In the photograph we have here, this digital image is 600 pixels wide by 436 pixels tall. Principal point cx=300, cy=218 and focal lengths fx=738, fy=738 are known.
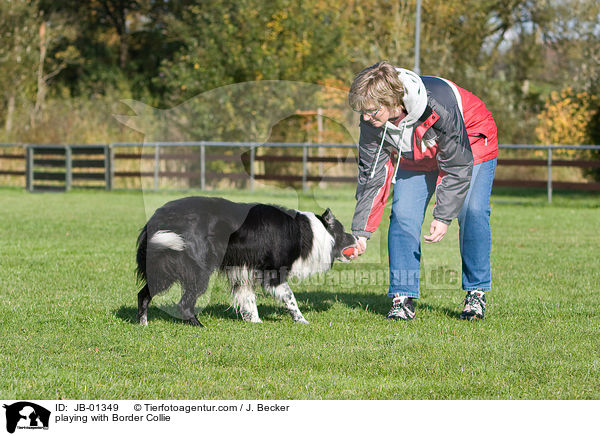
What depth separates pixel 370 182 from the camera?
5.53 m

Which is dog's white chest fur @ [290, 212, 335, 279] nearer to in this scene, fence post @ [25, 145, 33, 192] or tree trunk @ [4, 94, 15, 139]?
fence post @ [25, 145, 33, 192]

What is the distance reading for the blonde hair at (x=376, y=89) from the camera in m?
4.67

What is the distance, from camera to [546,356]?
4730 mm

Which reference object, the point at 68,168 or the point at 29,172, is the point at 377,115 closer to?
the point at 68,168

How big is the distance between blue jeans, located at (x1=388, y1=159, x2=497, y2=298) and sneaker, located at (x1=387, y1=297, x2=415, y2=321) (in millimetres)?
60

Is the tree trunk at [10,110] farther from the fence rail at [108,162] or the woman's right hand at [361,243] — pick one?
the woman's right hand at [361,243]

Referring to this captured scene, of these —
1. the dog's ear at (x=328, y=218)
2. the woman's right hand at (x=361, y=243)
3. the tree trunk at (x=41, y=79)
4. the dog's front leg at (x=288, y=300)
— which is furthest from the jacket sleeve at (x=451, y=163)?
the tree trunk at (x=41, y=79)

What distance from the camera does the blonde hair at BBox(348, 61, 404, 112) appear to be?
15.3ft

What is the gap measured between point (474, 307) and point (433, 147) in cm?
146

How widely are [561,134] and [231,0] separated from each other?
11.8m

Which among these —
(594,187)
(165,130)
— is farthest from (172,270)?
(594,187)

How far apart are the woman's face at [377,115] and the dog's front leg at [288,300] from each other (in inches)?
62.8
